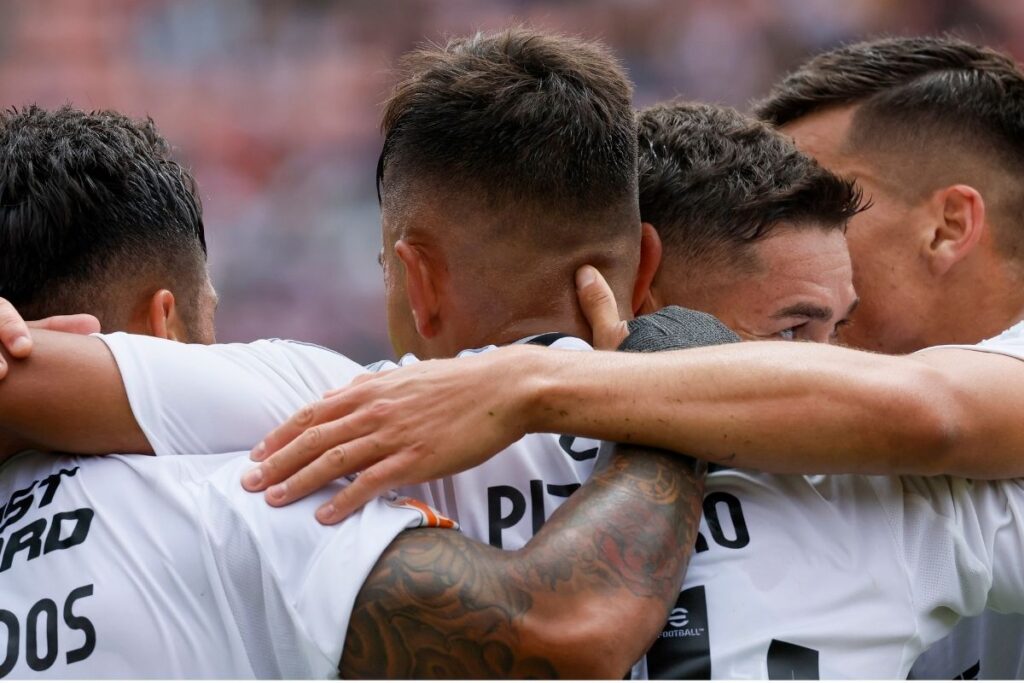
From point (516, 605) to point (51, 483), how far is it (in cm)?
93

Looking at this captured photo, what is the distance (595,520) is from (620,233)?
835 mm

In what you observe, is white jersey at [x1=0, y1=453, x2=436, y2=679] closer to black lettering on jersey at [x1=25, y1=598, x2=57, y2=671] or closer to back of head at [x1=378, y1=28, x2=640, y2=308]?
black lettering on jersey at [x1=25, y1=598, x2=57, y2=671]

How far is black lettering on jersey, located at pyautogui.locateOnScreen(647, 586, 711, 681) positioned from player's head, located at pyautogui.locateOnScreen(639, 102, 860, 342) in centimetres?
98

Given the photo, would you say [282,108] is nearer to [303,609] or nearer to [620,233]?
[620,233]

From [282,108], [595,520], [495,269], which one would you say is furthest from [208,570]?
[282,108]

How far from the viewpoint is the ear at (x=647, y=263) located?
2.98 metres

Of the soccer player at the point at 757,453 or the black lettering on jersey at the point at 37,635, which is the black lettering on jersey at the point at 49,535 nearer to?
the black lettering on jersey at the point at 37,635

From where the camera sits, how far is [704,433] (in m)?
2.18

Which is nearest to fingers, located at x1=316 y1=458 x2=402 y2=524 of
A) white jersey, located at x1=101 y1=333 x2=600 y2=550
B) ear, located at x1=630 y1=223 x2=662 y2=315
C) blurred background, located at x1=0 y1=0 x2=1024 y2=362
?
white jersey, located at x1=101 y1=333 x2=600 y2=550

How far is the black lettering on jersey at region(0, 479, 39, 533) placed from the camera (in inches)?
86.7

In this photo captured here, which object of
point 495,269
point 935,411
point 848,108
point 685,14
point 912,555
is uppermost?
point 685,14

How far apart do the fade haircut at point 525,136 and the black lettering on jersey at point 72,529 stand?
1.00 meters

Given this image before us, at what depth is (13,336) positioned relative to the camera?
7.24ft

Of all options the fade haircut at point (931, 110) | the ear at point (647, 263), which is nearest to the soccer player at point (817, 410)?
the ear at point (647, 263)
